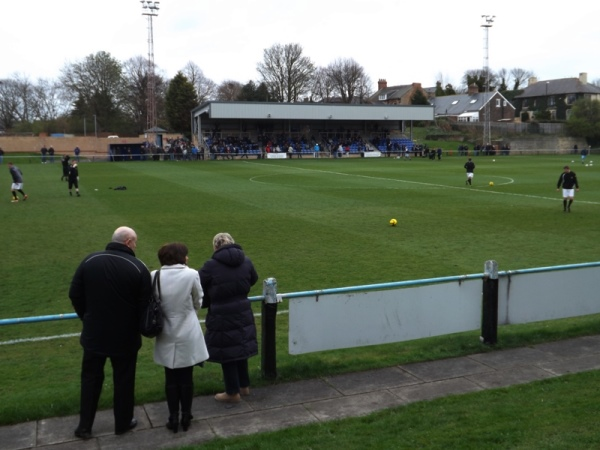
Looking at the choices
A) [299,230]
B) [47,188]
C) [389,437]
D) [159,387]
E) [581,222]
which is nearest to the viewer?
[389,437]

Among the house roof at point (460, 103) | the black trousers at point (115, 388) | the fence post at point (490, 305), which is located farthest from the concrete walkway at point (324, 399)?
the house roof at point (460, 103)

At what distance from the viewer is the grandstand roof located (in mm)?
66500

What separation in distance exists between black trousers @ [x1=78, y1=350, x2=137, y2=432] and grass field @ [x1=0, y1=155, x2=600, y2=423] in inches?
26.9

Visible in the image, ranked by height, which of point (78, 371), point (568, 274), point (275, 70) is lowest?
point (78, 371)

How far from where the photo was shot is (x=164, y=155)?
6284cm

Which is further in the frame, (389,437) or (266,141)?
(266,141)

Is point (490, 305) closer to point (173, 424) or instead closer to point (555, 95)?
point (173, 424)

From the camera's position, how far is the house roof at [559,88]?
101m

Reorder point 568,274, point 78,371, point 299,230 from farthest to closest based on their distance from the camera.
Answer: point 299,230
point 568,274
point 78,371

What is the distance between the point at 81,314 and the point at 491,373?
4355 millimetres

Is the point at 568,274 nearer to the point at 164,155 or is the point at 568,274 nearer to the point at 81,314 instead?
the point at 81,314

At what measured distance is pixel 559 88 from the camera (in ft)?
342

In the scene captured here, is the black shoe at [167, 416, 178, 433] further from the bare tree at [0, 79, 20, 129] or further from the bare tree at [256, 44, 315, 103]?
the bare tree at [0, 79, 20, 129]

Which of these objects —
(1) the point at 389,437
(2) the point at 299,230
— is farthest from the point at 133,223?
(1) the point at 389,437
